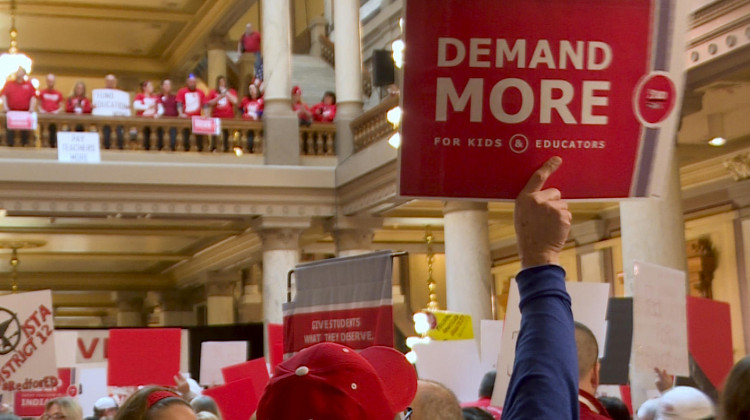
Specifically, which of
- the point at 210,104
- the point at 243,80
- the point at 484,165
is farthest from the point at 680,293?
the point at 243,80

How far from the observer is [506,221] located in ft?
68.3

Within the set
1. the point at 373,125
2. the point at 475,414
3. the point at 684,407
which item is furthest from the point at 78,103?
the point at 684,407

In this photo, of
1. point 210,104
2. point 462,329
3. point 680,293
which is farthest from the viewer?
point 210,104

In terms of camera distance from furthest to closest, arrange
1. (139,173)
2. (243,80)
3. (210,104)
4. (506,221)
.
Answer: (243,80) → (506,221) → (210,104) → (139,173)

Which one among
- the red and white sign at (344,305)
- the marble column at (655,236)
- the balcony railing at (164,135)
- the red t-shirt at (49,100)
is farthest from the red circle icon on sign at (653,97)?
the red t-shirt at (49,100)

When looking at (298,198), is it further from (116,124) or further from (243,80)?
(243,80)

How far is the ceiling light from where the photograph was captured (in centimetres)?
1540

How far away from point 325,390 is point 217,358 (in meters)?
10.5

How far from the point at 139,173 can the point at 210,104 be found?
6.26ft

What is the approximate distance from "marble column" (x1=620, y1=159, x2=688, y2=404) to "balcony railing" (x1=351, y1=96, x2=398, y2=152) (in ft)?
19.4

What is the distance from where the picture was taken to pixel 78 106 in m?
18.9

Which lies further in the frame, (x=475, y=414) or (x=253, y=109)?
(x=253, y=109)

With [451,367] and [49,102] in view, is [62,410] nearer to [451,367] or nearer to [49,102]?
[451,367]

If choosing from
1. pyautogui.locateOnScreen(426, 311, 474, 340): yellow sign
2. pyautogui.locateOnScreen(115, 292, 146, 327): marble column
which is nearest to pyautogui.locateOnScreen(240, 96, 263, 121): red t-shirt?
pyautogui.locateOnScreen(426, 311, 474, 340): yellow sign
